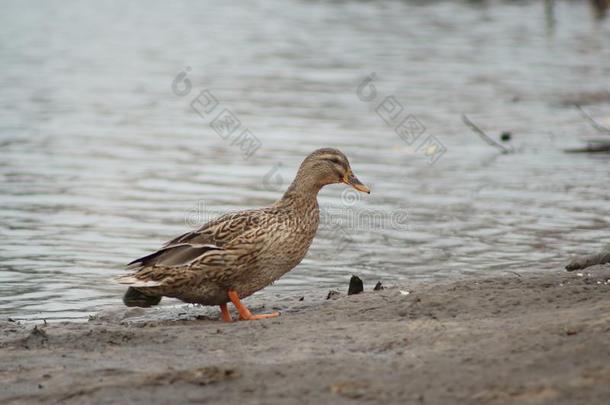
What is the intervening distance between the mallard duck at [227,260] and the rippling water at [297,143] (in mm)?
946

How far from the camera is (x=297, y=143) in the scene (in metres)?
15.8

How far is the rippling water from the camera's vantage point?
10516 mm

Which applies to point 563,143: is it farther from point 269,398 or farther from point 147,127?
point 269,398

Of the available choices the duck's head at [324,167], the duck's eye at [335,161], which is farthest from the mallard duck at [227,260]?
the duck's eye at [335,161]

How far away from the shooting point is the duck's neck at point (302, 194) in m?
8.23

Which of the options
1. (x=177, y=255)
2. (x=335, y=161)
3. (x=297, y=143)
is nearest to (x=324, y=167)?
(x=335, y=161)

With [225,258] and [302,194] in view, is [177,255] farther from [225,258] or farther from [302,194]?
[302,194]

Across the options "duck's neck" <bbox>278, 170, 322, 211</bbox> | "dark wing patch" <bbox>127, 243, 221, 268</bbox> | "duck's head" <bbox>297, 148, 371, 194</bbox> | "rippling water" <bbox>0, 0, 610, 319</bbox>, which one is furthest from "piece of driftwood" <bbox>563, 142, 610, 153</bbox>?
"dark wing patch" <bbox>127, 243, 221, 268</bbox>

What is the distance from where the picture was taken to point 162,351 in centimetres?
662

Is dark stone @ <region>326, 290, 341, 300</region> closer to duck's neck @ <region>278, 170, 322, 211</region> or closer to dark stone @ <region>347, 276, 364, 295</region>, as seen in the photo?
dark stone @ <region>347, 276, 364, 295</region>

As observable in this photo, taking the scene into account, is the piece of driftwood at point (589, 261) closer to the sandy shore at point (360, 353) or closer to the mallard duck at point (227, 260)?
the sandy shore at point (360, 353)

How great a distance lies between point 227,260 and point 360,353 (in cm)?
181

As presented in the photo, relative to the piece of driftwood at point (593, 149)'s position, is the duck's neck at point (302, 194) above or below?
above

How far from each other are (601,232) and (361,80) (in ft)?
36.4
